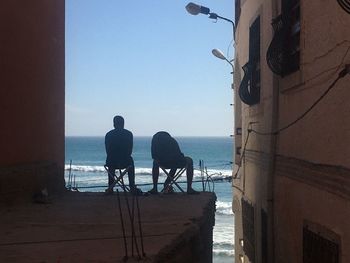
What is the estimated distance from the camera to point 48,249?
198 inches

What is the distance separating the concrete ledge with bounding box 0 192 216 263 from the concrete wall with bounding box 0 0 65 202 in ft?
1.90

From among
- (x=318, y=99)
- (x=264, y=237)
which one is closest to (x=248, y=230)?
(x=264, y=237)

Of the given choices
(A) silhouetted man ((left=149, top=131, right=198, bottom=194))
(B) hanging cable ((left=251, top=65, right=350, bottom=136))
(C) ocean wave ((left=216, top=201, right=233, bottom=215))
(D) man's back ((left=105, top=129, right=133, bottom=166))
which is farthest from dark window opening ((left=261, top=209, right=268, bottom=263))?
(C) ocean wave ((left=216, top=201, right=233, bottom=215))

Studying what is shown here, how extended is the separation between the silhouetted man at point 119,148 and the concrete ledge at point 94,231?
A: 3.50 ft

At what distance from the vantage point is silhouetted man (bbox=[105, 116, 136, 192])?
9773 millimetres

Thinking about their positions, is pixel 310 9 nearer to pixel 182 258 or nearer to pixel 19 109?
pixel 182 258

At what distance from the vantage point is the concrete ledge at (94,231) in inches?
192

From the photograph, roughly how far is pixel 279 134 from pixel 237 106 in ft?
19.3

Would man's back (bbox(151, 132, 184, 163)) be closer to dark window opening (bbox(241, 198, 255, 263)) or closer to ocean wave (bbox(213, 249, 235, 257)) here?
dark window opening (bbox(241, 198, 255, 263))

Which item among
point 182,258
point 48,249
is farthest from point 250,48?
point 48,249

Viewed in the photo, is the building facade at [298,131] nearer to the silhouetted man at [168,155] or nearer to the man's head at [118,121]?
the silhouetted man at [168,155]

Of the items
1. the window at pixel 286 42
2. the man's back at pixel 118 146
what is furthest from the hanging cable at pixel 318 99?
the man's back at pixel 118 146

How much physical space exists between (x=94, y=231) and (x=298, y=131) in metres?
2.55

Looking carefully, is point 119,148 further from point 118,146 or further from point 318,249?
point 318,249
